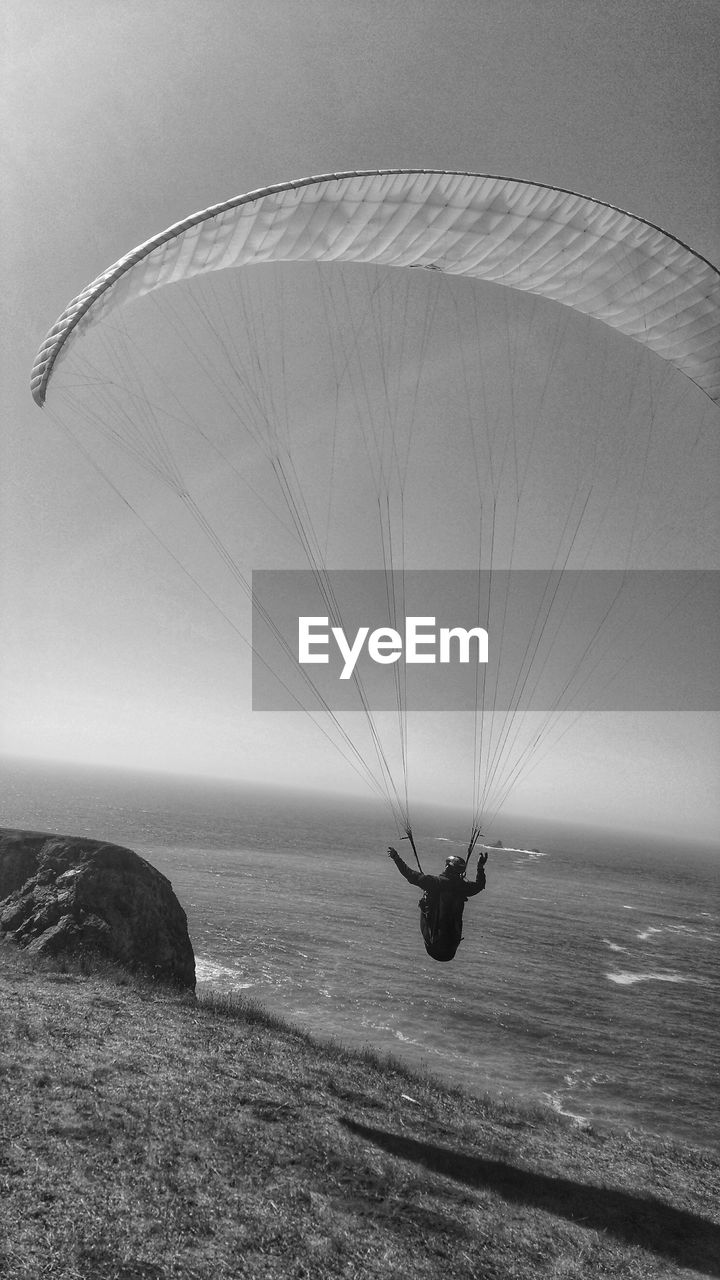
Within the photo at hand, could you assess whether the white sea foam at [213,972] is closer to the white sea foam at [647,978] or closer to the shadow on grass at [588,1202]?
the shadow on grass at [588,1202]

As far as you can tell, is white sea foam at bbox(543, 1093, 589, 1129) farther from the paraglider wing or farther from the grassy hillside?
the paraglider wing

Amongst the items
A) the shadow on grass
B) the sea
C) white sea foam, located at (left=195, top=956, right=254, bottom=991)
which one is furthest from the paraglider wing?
white sea foam, located at (left=195, top=956, right=254, bottom=991)

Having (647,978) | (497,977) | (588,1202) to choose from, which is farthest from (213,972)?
(647,978)

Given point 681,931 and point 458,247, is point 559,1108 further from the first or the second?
point 681,931

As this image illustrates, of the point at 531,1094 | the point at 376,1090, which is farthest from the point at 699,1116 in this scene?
the point at 376,1090

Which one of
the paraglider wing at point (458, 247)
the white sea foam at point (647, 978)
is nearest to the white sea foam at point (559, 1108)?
the white sea foam at point (647, 978)

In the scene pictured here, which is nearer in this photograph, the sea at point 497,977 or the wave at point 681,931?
the sea at point 497,977

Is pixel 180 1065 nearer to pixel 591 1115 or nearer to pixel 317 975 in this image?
pixel 591 1115
